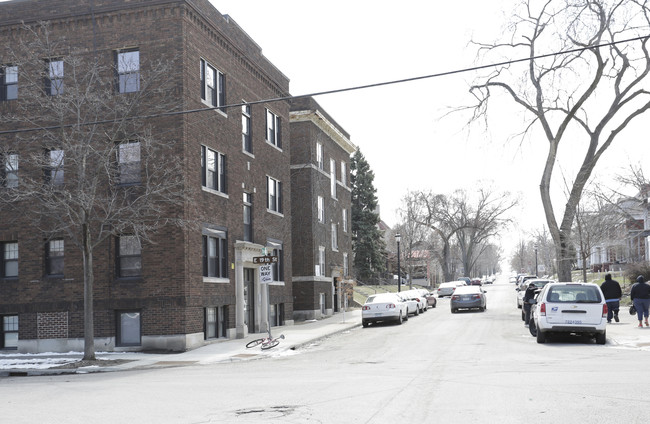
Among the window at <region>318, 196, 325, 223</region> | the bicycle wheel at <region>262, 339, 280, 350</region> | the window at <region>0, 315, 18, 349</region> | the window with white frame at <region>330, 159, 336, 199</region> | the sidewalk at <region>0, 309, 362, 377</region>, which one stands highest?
the window with white frame at <region>330, 159, 336, 199</region>

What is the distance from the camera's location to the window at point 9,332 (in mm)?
22891

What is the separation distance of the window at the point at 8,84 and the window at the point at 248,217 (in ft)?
30.4

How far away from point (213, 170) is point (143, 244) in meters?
4.05

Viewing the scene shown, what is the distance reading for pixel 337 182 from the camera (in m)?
43.2

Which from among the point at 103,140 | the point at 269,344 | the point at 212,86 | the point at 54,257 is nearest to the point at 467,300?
the point at 269,344

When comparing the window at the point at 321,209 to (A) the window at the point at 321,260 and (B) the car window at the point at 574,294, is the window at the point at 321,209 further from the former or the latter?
(B) the car window at the point at 574,294

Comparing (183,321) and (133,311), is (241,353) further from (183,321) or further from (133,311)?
(133,311)

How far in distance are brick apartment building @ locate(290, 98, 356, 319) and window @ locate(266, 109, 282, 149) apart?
5122mm

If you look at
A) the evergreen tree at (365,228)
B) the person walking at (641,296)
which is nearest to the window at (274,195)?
the person walking at (641,296)

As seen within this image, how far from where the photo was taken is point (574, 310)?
18.2 m

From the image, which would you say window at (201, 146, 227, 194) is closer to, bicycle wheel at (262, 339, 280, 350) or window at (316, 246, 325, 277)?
bicycle wheel at (262, 339, 280, 350)

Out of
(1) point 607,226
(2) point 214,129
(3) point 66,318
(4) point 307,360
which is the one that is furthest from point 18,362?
(1) point 607,226

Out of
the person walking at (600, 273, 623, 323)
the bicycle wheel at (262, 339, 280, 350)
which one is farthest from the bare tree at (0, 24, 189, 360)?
the person walking at (600, 273, 623, 323)

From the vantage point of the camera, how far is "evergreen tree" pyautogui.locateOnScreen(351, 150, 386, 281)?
66188 millimetres
